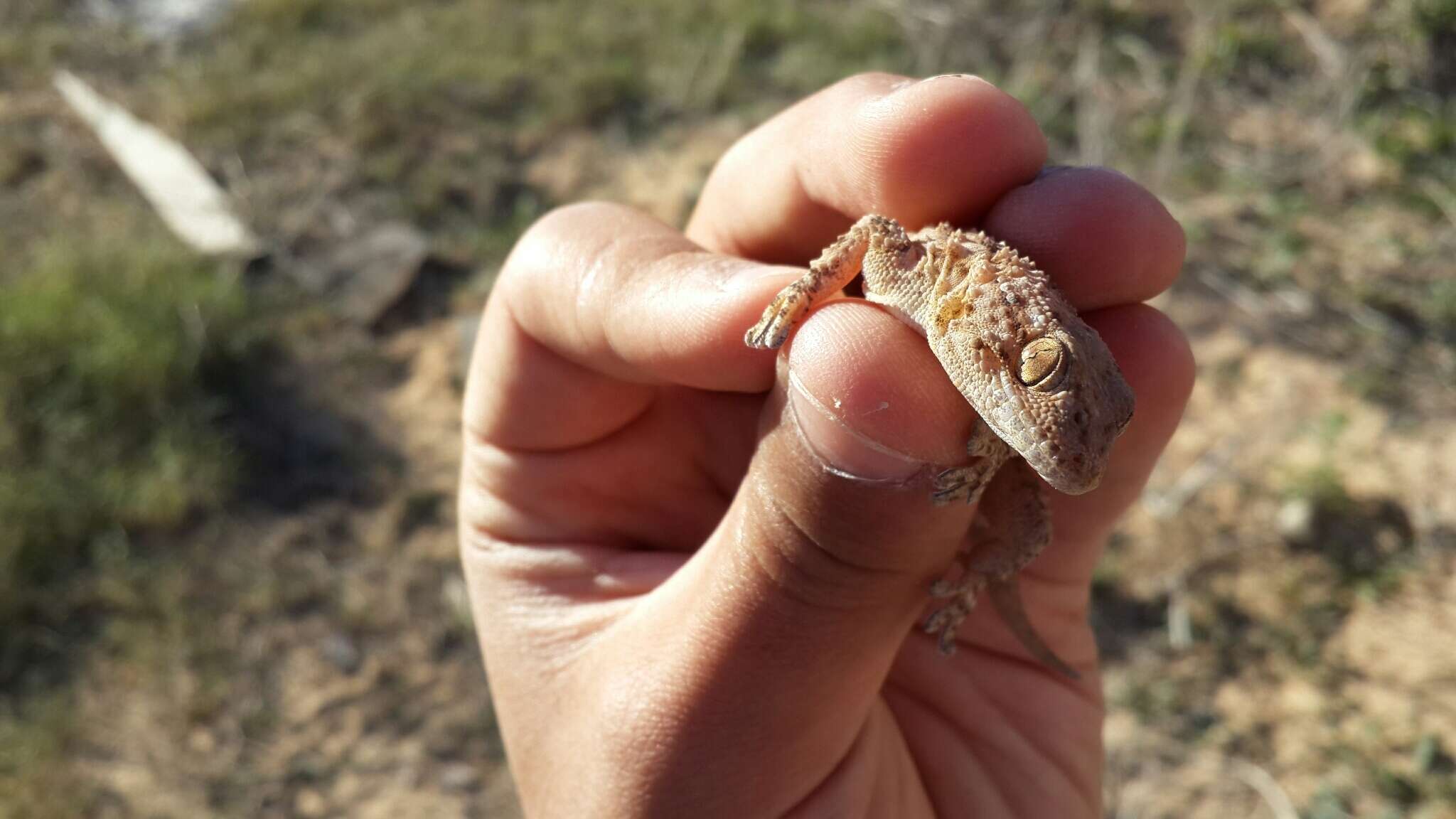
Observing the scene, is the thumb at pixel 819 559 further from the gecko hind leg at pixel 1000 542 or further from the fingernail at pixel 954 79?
the fingernail at pixel 954 79

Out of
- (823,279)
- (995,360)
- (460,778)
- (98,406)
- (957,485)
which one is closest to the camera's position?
(957,485)

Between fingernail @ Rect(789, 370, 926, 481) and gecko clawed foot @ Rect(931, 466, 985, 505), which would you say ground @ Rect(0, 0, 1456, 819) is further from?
fingernail @ Rect(789, 370, 926, 481)

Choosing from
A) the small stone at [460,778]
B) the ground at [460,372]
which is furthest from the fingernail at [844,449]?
the small stone at [460,778]

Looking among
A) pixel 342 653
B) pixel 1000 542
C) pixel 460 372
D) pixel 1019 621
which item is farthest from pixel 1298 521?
pixel 460 372

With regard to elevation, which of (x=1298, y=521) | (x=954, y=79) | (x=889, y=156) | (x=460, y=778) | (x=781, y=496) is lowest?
(x=460, y=778)

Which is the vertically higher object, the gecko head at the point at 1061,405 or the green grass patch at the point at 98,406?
the gecko head at the point at 1061,405

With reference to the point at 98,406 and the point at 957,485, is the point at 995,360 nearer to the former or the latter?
the point at 957,485

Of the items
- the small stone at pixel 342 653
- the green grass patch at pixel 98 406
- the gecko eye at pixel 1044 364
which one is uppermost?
the gecko eye at pixel 1044 364
